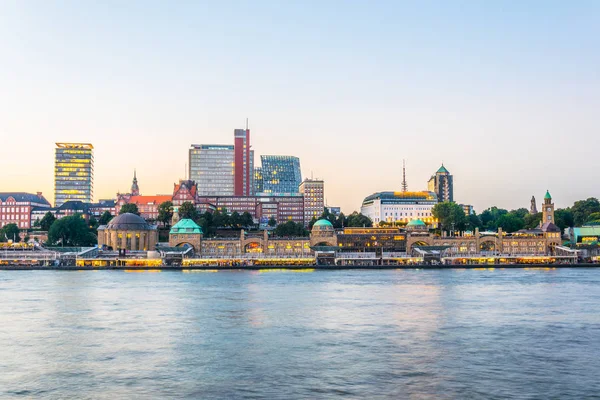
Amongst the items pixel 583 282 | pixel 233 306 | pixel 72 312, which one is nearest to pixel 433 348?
pixel 233 306

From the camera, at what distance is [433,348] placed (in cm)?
3997

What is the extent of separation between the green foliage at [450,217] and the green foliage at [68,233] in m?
86.7

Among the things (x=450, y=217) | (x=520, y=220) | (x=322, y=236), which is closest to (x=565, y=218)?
(x=520, y=220)

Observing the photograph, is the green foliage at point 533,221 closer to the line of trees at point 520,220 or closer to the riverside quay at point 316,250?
the line of trees at point 520,220

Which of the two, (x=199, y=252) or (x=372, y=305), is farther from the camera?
(x=199, y=252)

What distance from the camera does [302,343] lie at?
41719 mm

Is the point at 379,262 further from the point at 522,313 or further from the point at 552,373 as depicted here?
the point at 552,373

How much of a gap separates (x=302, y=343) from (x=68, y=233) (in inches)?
4367

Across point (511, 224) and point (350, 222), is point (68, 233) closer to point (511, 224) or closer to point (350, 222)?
point (350, 222)

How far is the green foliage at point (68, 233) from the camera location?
5522 inches

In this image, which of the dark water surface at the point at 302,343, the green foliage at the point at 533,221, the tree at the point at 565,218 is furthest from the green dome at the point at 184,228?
the tree at the point at 565,218

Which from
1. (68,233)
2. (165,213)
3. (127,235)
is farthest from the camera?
(165,213)

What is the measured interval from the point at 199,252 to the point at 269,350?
101 meters

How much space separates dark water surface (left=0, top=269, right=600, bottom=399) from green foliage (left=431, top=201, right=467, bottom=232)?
9529 centimetres
